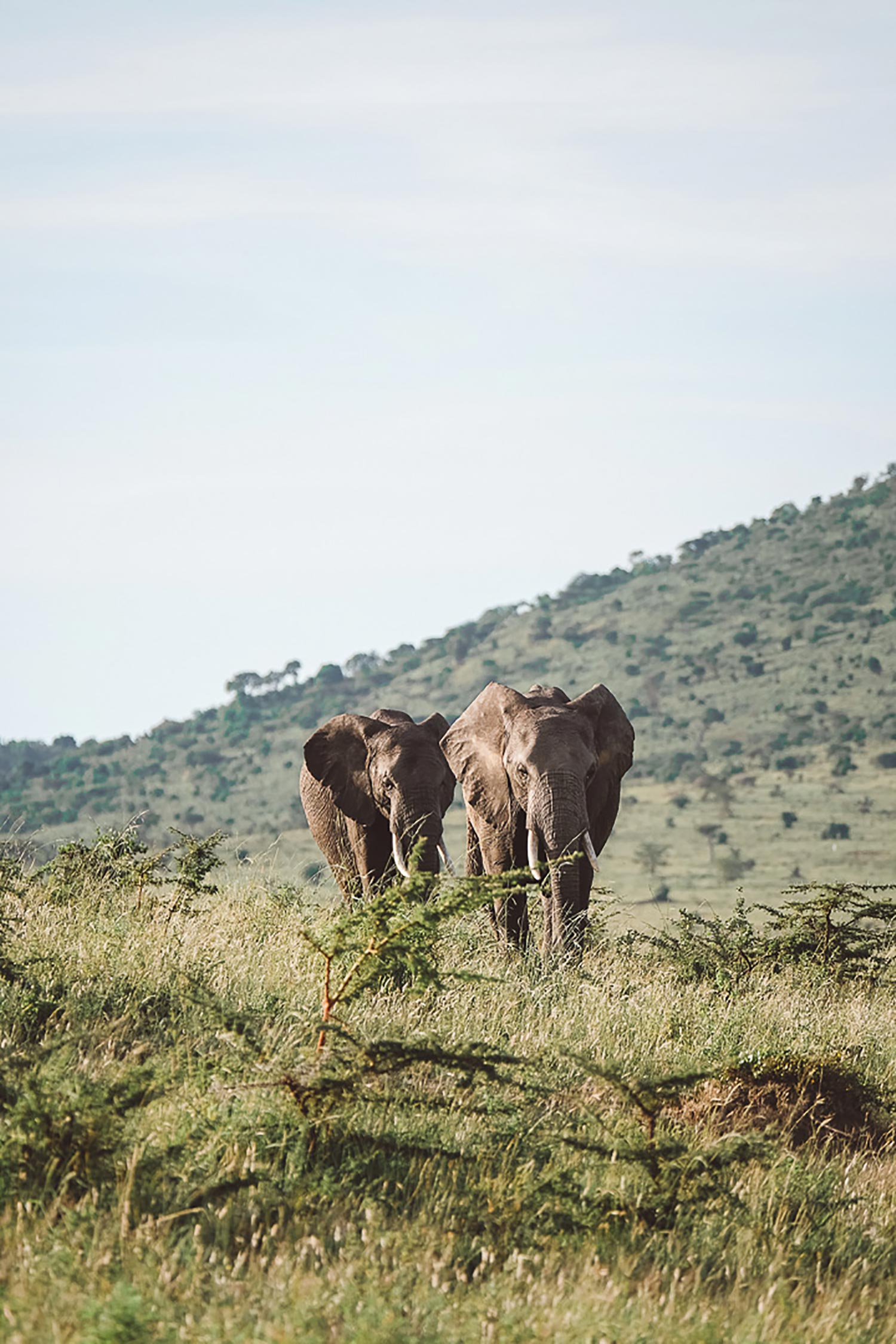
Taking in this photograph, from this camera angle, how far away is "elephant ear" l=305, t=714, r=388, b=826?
537 inches

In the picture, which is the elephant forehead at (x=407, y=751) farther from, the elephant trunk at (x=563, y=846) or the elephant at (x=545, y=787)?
the elephant trunk at (x=563, y=846)

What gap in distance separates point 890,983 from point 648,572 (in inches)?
5156

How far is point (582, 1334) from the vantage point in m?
4.17

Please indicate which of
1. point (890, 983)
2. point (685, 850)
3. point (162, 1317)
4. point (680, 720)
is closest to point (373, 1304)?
point (162, 1317)

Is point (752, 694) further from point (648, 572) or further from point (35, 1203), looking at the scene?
point (35, 1203)

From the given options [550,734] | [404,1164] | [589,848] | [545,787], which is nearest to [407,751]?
[550,734]

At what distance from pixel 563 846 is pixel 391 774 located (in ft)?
7.60

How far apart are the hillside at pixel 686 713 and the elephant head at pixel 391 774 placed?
4127cm

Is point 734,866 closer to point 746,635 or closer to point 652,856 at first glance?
point 652,856

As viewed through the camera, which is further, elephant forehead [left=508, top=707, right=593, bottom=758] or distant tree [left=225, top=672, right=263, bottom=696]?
distant tree [left=225, top=672, right=263, bottom=696]

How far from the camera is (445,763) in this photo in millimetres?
13320

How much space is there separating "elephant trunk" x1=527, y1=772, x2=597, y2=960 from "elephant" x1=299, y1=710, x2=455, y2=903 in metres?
1.08

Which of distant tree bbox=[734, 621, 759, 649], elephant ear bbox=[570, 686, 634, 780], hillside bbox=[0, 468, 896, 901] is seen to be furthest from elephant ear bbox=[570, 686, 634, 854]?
distant tree bbox=[734, 621, 759, 649]

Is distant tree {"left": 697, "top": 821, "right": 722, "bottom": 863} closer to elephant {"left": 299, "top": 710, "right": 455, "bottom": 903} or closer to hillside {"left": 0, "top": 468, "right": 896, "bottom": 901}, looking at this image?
hillside {"left": 0, "top": 468, "right": 896, "bottom": 901}
